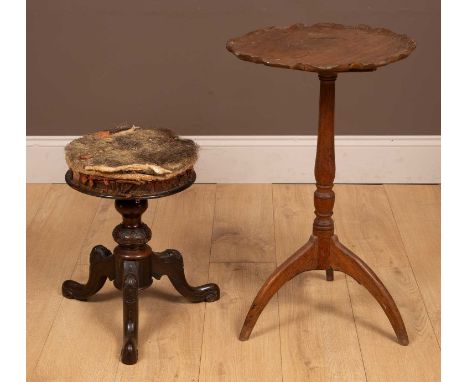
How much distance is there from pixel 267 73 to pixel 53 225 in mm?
951

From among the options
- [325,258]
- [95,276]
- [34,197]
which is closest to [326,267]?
[325,258]

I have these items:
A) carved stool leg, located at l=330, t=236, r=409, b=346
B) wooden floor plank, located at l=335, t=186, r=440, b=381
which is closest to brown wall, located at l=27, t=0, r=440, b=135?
wooden floor plank, located at l=335, t=186, r=440, b=381

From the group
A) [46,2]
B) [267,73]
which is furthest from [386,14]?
[46,2]

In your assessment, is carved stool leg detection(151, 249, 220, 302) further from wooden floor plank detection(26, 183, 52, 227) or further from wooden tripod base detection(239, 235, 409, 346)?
wooden floor plank detection(26, 183, 52, 227)

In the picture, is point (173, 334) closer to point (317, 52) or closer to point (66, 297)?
point (66, 297)

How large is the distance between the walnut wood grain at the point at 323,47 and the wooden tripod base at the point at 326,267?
53 cm

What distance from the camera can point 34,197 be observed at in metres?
3.62

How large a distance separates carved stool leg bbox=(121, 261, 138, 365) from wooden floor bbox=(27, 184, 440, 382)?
4 cm

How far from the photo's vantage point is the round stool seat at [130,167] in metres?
2.48

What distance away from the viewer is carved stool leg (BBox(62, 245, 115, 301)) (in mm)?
2768

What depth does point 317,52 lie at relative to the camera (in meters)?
2.48

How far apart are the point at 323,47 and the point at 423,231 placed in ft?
3.38

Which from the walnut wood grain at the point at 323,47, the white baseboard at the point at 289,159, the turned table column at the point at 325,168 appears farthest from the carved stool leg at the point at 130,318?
the white baseboard at the point at 289,159

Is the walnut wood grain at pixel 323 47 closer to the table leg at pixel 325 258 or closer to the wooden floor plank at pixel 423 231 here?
the table leg at pixel 325 258
